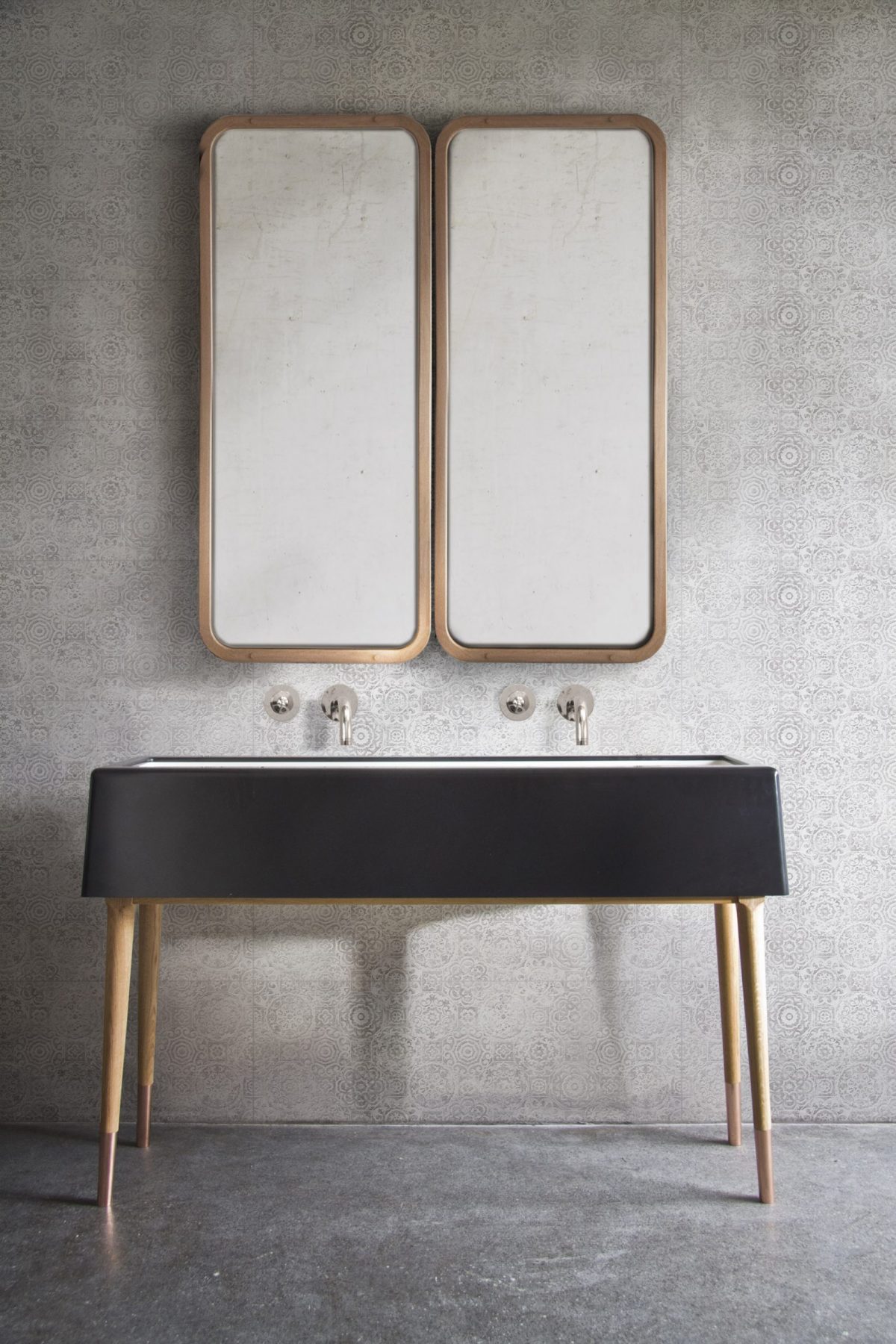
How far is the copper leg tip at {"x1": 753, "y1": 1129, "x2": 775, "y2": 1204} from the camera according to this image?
1800mm

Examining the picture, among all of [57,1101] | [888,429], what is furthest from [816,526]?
[57,1101]

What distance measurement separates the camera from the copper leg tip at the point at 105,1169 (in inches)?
70.4

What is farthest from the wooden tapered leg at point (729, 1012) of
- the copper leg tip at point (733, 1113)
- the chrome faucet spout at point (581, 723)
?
the chrome faucet spout at point (581, 723)

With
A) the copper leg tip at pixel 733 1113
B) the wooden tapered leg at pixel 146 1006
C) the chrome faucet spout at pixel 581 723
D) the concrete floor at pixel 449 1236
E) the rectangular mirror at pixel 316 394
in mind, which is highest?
the rectangular mirror at pixel 316 394

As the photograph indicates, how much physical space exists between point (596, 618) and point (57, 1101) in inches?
63.3

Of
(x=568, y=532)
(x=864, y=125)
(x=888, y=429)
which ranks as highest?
(x=864, y=125)

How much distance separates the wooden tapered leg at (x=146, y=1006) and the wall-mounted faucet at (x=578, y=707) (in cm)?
97

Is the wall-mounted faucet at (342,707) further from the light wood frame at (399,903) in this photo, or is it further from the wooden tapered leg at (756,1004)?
the wooden tapered leg at (756,1004)

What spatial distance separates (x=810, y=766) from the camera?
2219mm

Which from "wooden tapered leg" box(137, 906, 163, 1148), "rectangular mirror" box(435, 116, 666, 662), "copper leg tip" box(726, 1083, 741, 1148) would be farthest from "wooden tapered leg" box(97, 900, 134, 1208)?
"copper leg tip" box(726, 1083, 741, 1148)

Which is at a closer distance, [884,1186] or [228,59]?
[884,1186]

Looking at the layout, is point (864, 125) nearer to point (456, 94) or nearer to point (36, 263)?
point (456, 94)

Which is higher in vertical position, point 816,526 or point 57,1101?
point 816,526

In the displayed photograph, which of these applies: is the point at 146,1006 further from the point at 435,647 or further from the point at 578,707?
the point at 578,707
